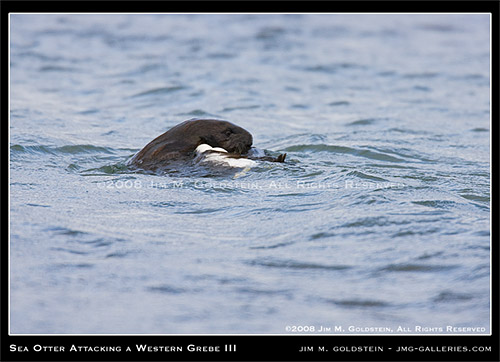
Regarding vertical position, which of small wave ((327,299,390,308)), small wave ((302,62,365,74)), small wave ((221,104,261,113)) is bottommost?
small wave ((221,104,261,113))

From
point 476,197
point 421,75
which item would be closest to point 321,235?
point 476,197

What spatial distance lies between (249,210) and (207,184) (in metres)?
0.71

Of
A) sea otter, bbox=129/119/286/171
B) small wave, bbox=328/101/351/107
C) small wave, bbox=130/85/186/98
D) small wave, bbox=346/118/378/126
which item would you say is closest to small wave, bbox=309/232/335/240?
sea otter, bbox=129/119/286/171

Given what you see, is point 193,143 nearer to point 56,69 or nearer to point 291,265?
point 291,265

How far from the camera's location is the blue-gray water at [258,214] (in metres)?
3.47

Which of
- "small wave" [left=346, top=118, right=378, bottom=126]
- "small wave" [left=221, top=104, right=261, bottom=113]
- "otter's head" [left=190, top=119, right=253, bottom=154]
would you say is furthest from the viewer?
"small wave" [left=221, top=104, right=261, bottom=113]

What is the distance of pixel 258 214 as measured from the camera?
4.93 metres

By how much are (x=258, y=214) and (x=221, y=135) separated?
1.59 meters

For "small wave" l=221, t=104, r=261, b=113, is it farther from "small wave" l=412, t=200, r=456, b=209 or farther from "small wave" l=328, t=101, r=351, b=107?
"small wave" l=412, t=200, r=456, b=209

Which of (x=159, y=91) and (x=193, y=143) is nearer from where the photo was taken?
(x=193, y=143)

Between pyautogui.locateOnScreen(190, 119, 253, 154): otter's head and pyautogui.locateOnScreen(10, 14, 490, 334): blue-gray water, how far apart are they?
1.45 feet

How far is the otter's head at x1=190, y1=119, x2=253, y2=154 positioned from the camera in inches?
249

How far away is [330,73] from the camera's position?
13.4 metres

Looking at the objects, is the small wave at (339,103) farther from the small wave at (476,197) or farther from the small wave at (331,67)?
the small wave at (476,197)
